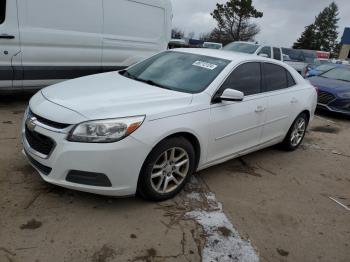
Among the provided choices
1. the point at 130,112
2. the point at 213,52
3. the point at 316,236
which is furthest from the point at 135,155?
the point at 213,52

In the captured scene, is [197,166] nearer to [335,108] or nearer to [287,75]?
[287,75]

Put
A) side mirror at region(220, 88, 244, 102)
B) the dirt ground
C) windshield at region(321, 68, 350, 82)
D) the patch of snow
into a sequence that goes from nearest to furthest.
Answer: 1. the dirt ground
2. the patch of snow
3. side mirror at region(220, 88, 244, 102)
4. windshield at region(321, 68, 350, 82)

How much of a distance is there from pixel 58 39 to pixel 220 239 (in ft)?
16.6

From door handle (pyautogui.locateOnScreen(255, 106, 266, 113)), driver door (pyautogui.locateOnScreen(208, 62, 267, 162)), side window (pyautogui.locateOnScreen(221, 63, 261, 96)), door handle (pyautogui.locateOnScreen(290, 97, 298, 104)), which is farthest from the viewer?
door handle (pyautogui.locateOnScreen(290, 97, 298, 104))

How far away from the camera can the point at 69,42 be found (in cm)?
738

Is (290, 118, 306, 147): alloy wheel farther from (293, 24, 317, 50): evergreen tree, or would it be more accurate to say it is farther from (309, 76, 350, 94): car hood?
(293, 24, 317, 50): evergreen tree

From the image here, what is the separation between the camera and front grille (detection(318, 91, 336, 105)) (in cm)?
1022

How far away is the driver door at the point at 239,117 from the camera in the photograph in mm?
4457

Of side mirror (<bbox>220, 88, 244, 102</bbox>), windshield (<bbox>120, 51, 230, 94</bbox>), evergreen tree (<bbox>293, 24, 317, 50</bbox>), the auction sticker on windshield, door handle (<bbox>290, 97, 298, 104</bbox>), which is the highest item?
the auction sticker on windshield

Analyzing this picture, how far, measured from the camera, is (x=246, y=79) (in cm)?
502

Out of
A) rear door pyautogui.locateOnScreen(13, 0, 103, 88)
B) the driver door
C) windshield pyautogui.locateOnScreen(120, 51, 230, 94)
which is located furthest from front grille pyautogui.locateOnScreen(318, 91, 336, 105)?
windshield pyautogui.locateOnScreen(120, 51, 230, 94)

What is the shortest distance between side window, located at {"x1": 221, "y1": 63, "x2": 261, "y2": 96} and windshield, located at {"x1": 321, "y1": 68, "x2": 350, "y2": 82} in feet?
23.2

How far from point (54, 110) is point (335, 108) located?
8149mm

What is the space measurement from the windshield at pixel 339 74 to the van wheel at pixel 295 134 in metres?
5.61
